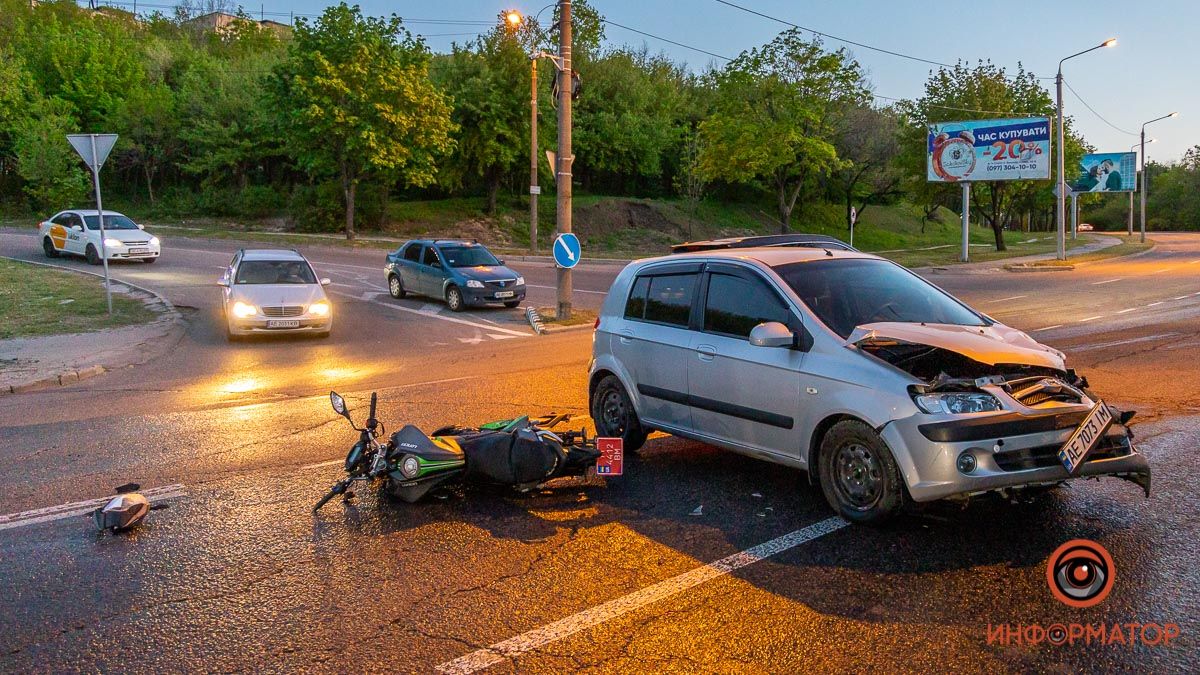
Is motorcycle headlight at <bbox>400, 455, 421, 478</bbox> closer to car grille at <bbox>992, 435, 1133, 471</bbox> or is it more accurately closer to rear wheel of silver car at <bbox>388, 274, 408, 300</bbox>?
car grille at <bbox>992, 435, 1133, 471</bbox>

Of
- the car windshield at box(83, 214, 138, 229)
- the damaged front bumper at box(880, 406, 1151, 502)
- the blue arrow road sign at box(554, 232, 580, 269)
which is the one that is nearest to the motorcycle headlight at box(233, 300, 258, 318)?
the blue arrow road sign at box(554, 232, 580, 269)

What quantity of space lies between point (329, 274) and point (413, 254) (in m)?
7.24

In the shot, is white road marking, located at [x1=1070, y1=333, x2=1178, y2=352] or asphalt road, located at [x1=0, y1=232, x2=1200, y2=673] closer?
asphalt road, located at [x1=0, y1=232, x2=1200, y2=673]

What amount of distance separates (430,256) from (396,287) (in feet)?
5.62

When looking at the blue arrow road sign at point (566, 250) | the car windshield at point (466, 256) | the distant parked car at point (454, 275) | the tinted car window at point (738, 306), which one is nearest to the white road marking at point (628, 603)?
the tinted car window at point (738, 306)

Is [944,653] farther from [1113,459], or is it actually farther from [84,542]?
[84,542]

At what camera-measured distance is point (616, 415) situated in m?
7.30

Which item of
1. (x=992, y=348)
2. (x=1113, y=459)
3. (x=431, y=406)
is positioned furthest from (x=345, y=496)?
(x=1113, y=459)

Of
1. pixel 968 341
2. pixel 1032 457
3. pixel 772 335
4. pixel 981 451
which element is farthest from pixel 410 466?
pixel 1032 457

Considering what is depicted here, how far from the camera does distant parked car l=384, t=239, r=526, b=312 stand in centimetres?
2022

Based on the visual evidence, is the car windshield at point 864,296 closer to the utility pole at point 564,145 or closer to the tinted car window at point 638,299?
the tinted car window at point 638,299

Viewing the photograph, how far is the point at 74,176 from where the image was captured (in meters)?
52.8

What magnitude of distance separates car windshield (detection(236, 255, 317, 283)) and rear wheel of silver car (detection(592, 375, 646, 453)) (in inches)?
421

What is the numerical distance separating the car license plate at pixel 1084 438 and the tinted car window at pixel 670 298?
2745 millimetres
